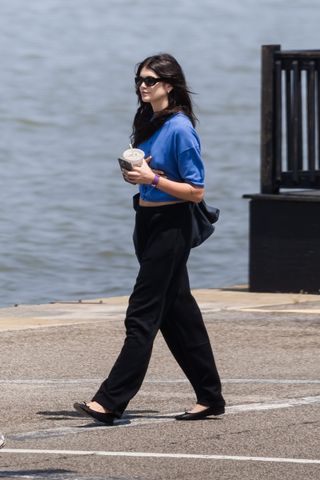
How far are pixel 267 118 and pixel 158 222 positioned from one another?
20.9 feet

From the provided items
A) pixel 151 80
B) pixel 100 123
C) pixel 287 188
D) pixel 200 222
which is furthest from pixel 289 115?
pixel 100 123

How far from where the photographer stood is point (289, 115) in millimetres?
15391

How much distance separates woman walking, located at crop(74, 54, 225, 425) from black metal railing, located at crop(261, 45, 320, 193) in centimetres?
605

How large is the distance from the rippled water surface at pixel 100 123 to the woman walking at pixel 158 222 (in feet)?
1.86

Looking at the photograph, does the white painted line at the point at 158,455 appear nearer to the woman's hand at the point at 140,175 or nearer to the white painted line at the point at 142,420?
the white painted line at the point at 142,420

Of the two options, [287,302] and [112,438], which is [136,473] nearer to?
[112,438]

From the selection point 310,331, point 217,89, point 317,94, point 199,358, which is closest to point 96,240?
point 317,94

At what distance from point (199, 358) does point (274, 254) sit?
5.71m

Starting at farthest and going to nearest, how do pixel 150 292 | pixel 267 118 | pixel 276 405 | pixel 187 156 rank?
pixel 267 118 → pixel 276 405 → pixel 150 292 → pixel 187 156

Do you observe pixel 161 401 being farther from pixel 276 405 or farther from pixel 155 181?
pixel 155 181

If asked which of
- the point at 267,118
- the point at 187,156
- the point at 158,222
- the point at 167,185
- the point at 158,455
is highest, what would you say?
the point at 267,118

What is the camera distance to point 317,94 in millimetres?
15344

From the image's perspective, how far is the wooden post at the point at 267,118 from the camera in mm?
15219

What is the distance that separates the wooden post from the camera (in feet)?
49.9
